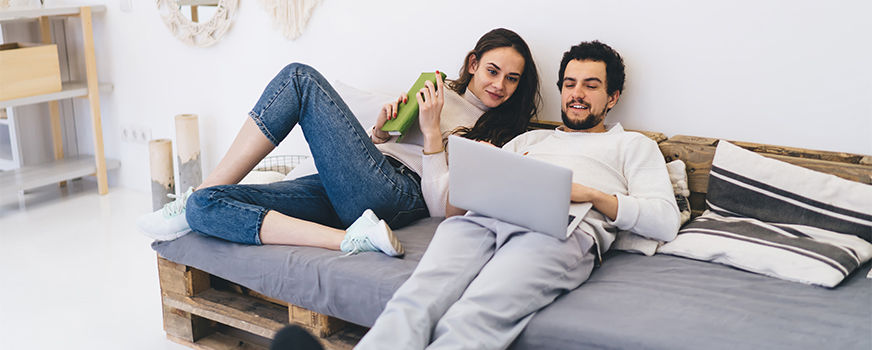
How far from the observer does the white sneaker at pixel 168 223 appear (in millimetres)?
1654

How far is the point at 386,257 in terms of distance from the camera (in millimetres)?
1488

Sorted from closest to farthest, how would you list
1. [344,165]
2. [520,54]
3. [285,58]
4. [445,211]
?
[344,165] < [445,211] < [520,54] < [285,58]

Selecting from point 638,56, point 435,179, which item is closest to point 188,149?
point 435,179

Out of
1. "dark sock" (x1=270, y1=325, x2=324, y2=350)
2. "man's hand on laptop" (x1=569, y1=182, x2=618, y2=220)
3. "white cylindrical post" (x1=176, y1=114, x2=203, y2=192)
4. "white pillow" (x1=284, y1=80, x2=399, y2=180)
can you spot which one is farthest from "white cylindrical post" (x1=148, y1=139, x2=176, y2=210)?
"dark sock" (x1=270, y1=325, x2=324, y2=350)

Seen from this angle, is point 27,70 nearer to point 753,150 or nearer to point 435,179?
point 435,179

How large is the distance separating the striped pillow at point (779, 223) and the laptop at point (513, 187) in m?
0.34

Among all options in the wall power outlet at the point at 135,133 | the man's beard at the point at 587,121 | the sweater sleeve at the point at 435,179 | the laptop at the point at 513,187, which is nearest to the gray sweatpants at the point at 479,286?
the laptop at the point at 513,187

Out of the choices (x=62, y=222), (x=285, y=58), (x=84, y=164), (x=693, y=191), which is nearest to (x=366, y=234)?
(x=693, y=191)

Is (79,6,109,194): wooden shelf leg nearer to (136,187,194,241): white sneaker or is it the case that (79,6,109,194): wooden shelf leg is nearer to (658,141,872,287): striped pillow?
(136,187,194,241): white sneaker

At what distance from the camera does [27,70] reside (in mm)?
2670

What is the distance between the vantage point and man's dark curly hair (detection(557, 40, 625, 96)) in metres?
1.73

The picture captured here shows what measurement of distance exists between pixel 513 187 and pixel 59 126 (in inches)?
108

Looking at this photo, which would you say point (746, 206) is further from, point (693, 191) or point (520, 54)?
point (520, 54)

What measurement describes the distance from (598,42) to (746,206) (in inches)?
22.5
